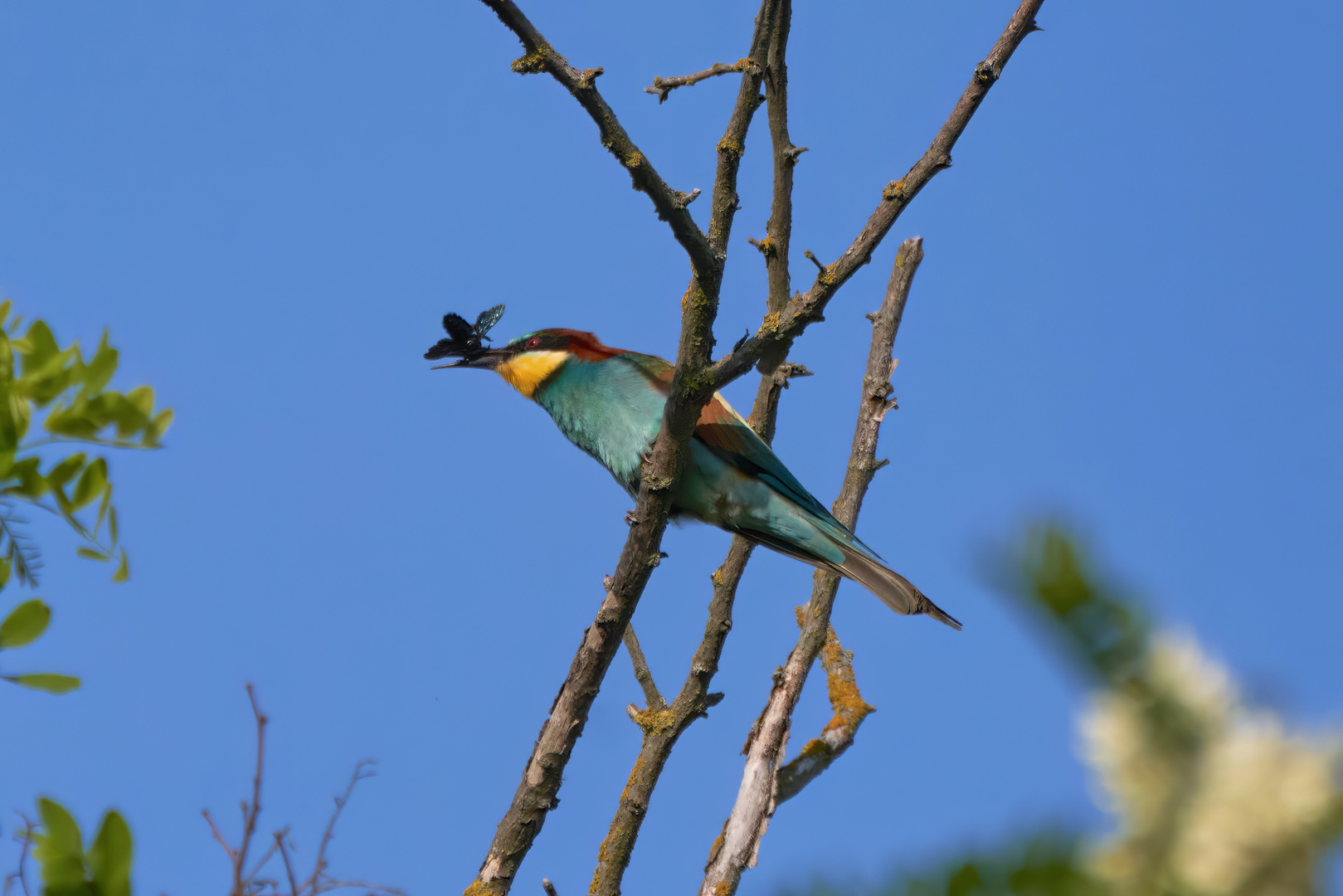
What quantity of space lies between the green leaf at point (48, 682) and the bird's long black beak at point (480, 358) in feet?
12.0

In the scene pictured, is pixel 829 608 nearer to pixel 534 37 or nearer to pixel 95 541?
pixel 534 37

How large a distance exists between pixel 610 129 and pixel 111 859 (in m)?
1.88

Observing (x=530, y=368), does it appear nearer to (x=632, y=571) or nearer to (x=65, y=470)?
(x=632, y=571)

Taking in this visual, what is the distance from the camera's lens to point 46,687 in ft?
3.37

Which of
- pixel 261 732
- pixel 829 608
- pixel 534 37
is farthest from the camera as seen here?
pixel 829 608

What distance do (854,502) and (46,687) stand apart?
338cm

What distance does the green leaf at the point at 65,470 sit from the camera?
1175 millimetres

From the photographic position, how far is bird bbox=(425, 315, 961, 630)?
385 centimetres

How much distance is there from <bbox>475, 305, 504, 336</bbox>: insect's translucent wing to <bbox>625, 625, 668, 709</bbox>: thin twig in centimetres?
163

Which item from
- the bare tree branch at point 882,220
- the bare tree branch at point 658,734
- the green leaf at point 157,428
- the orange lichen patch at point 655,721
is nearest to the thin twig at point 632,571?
the bare tree branch at point 882,220

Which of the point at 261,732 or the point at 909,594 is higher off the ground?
the point at 909,594

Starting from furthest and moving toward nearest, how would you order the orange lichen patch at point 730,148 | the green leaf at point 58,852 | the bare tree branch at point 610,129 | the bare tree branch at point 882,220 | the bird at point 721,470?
the bird at point 721,470, the orange lichen patch at point 730,148, the bare tree branch at point 882,220, the bare tree branch at point 610,129, the green leaf at point 58,852

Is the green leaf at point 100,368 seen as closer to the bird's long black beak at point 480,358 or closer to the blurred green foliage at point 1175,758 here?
the blurred green foliage at point 1175,758

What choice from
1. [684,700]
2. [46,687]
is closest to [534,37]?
[46,687]
